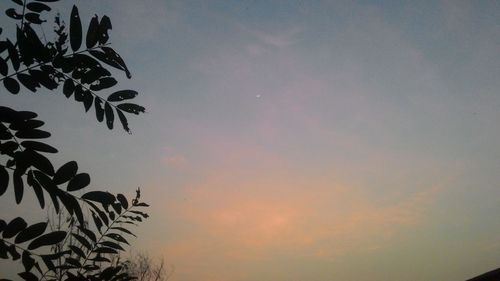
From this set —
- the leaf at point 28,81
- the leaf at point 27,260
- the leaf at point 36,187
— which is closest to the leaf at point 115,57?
the leaf at point 28,81

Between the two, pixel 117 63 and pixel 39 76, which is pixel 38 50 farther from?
pixel 117 63

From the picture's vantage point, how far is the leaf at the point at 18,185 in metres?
2.03

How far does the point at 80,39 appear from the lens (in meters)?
2.39

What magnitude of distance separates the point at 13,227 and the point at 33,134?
0.64 meters

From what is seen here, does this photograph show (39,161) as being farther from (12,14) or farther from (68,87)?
(12,14)

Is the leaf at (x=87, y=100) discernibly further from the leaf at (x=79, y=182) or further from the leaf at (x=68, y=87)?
the leaf at (x=79, y=182)

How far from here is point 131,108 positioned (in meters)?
2.71

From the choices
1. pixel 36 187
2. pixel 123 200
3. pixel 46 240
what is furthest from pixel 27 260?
pixel 123 200

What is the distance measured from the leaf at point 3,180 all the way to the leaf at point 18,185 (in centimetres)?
4

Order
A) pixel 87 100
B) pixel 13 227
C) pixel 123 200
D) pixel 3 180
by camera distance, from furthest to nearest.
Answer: pixel 123 200 < pixel 87 100 < pixel 13 227 < pixel 3 180

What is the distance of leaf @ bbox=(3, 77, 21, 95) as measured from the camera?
2303mm

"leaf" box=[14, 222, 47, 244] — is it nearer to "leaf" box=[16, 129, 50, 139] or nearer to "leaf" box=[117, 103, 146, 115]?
"leaf" box=[16, 129, 50, 139]

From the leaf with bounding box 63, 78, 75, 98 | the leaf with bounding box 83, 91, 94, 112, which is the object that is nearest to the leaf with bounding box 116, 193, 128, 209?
the leaf with bounding box 83, 91, 94, 112

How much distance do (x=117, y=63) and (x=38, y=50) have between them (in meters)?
0.48
